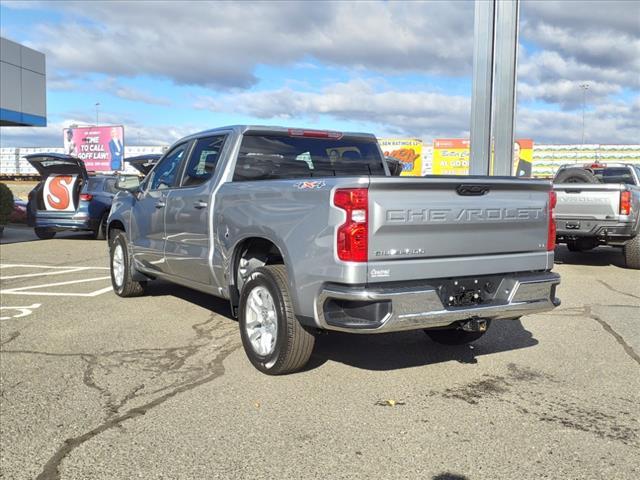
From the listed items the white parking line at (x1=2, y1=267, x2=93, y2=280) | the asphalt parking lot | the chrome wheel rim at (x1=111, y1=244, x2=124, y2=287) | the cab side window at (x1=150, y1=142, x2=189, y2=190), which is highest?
the cab side window at (x1=150, y1=142, x2=189, y2=190)

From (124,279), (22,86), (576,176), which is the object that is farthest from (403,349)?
(22,86)

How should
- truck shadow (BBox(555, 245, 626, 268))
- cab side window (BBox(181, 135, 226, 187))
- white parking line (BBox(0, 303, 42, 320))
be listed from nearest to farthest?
cab side window (BBox(181, 135, 226, 187))
white parking line (BBox(0, 303, 42, 320))
truck shadow (BBox(555, 245, 626, 268))

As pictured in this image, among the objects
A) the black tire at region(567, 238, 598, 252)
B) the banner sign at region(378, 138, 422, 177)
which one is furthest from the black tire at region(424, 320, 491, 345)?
the banner sign at region(378, 138, 422, 177)

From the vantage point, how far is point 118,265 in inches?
306

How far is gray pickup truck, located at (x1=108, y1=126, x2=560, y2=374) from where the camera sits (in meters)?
3.87

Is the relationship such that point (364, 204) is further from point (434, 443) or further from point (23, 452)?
point (23, 452)

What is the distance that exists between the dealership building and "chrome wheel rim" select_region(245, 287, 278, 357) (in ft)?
79.6

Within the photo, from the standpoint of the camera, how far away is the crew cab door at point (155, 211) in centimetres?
638

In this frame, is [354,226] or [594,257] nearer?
[354,226]

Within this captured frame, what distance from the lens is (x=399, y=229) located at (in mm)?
3918

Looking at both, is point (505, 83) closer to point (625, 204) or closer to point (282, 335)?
point (625, 204)

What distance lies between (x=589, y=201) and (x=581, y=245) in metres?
2.49

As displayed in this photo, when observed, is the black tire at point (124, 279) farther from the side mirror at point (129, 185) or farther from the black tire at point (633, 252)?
the black tire at point (633, 252)

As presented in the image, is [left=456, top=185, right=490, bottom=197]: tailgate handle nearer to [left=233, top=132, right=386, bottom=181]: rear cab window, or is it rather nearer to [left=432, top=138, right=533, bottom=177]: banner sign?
[left=233, top=132, right=386, bottom=181]: rear cab window
